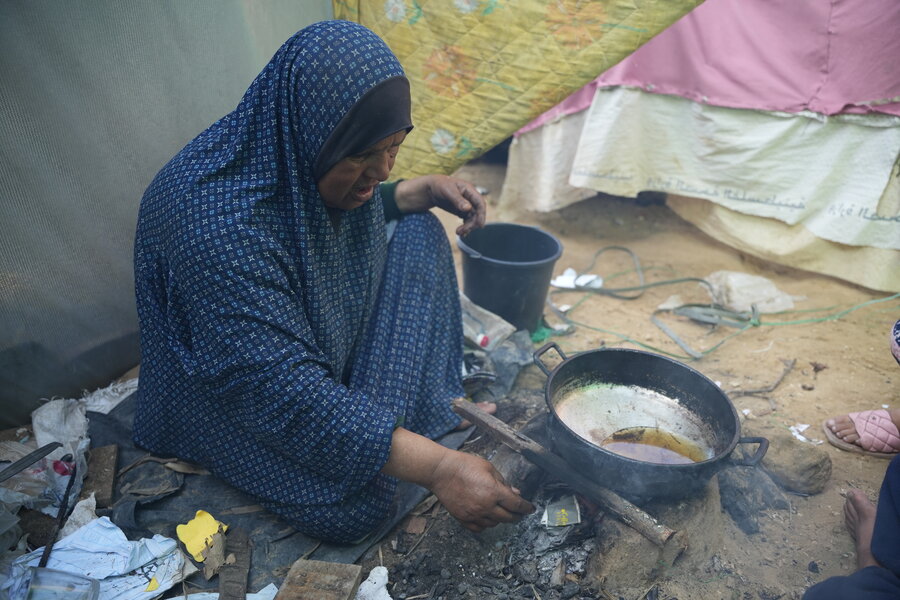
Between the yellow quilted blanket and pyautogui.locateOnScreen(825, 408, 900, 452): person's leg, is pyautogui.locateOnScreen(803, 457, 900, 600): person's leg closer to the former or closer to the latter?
pyautogui.locateOnScreen(825, 408, 900, 452): person's leg

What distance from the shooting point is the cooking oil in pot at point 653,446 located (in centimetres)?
189

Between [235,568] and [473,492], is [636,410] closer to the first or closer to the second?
[473,492]

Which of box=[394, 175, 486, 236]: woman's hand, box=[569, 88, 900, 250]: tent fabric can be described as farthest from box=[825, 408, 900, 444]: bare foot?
box=[394, 175, 486, 236]: woman's hand

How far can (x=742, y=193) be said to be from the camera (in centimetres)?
356

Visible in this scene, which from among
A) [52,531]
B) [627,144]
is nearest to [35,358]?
[52,531]

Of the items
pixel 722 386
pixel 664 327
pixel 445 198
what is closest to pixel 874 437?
pixel 722 386

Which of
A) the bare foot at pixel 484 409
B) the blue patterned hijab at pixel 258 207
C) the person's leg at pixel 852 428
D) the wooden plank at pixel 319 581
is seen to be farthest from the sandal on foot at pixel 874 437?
the blue patterned hijab at pixel 258 207

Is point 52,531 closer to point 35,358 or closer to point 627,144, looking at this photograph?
point 35,358

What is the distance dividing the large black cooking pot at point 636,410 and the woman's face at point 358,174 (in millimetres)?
841

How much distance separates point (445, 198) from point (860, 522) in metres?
1.82

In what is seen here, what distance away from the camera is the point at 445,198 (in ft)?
7.48

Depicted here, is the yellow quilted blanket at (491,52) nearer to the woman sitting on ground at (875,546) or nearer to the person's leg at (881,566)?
the woman sitting on ground at (875,546)

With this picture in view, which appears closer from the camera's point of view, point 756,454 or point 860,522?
point 756,454

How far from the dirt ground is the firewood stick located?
4.4 inches
